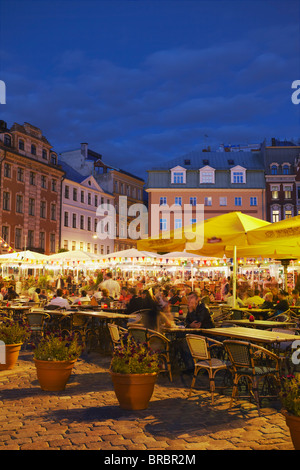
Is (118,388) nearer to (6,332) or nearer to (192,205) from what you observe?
(6,332)

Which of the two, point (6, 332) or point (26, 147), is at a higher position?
point (26, 147)

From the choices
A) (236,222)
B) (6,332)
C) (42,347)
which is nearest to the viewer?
(42,347)

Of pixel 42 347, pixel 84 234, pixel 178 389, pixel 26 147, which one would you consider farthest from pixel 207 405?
pixel 84 234

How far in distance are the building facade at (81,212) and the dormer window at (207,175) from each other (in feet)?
40.3

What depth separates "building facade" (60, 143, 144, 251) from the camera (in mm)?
61938

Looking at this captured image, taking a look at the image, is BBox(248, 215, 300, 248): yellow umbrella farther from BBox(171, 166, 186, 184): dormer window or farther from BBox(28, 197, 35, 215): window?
BBox(171, 166, 186, 184): dormer window

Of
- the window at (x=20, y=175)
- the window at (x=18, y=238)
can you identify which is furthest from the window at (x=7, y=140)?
the window at (x=18, y=238)

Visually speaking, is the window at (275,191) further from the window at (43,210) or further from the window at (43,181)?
the window at (43,210)

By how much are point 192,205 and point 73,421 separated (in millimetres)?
51543

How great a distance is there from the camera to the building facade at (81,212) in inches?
2095

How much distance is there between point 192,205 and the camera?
188ft

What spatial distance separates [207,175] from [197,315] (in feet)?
162

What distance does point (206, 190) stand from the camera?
57.5 m

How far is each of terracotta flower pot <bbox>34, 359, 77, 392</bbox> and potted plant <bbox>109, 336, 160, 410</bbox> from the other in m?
1.36
